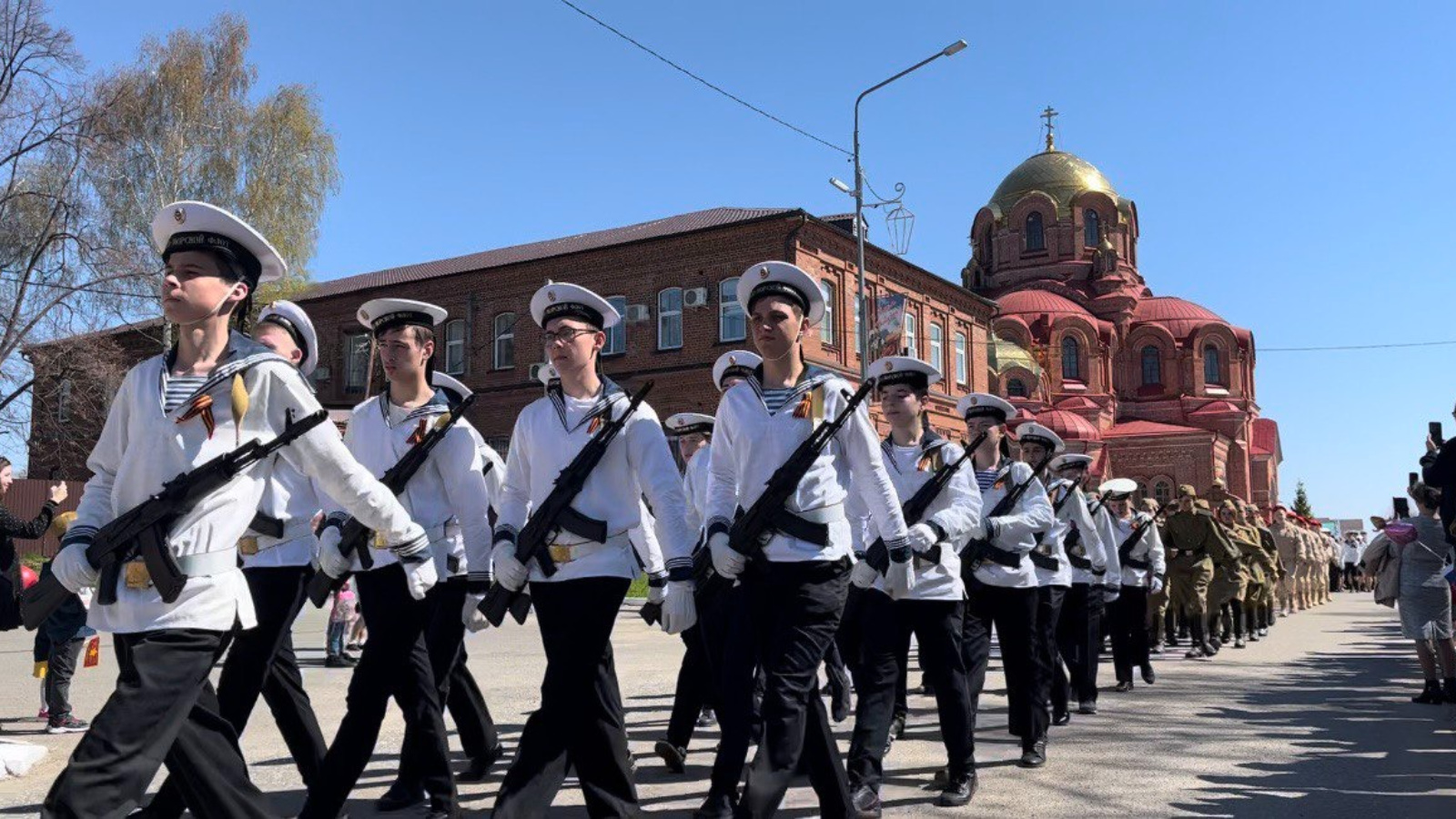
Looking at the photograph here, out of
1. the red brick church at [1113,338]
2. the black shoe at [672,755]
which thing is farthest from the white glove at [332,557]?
the red brick church at [1113,338]

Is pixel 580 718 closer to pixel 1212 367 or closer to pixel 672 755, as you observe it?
pixel 672 755

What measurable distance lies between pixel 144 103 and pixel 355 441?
31.1m

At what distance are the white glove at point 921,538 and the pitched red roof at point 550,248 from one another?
2961 cm

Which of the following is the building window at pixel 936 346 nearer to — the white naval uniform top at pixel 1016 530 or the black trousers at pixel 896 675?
the white naval uniform top at pixel 1016 530

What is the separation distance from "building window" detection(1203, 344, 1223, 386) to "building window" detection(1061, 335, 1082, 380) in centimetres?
887

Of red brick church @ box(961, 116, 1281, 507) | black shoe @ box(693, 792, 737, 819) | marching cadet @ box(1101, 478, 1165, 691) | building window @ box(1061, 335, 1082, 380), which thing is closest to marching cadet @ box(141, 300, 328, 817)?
black shoe @ box(693, 792, 737, 819)

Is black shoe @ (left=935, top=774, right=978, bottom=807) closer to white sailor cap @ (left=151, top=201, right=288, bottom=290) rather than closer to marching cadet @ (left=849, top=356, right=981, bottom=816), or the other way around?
marching cadet @ (left=849, top=356, right=981, bottom=816)

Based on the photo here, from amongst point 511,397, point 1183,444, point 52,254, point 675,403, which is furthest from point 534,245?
point 1183,444

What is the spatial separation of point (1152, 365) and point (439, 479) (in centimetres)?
6319

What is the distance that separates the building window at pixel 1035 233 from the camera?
6506 centimetres

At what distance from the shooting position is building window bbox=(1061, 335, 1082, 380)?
196 ft

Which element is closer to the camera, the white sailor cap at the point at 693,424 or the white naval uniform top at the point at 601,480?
the white naval uniform top at the point at 601,480

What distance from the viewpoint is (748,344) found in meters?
35.5

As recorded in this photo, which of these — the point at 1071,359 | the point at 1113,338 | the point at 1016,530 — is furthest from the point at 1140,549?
the point at 1113,338
